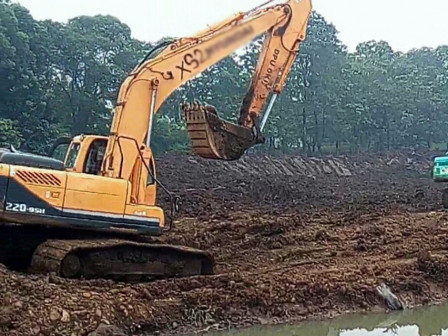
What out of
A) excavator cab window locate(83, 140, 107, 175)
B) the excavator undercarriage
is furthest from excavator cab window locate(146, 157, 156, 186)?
the excavator undercarriage

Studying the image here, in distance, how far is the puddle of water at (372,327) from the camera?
318 inches

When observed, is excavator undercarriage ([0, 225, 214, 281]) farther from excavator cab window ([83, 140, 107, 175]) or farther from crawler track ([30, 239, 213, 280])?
excavator cab window ([83, 140, 107, 175])

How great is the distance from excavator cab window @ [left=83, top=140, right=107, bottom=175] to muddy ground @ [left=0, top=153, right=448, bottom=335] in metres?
1.86

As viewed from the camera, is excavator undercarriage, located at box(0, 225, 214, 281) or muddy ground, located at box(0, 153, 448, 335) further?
excavator undercarriage, located at box(0, 225, 214, 281)

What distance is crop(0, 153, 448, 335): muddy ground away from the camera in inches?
302

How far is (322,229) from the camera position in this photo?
1480 cm

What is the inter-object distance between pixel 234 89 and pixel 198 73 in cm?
3079

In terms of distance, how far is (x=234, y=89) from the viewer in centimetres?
4169

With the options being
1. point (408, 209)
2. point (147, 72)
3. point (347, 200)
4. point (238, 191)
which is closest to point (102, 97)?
point (238, 191)

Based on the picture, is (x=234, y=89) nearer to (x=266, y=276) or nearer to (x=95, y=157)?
(x=95, y=157)

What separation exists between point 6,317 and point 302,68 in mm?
39717

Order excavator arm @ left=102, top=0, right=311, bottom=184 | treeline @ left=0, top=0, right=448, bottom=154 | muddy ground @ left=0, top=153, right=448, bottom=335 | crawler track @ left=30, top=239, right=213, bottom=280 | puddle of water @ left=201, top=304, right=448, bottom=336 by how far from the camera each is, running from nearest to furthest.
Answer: muddy ground @ left=0, top=153, right=448, bottom=335, puddle of water @ left=201, top=304, right=448, bottom=336, crawler track @ left=30, top=239, right=213, bottom=280, excavator arm @ left=102, top=0, right=311, bottom=184, treeline @ left=0, top=0, right=448, bottom=154

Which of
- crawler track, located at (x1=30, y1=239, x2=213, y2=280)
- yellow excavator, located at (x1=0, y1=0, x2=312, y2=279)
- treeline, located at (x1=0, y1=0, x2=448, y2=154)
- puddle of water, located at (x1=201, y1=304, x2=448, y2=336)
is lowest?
puddle of water, located at (x1=201, y1=304, x2=448, y2=336)

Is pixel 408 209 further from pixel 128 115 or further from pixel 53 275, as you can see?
pixel 53 275
